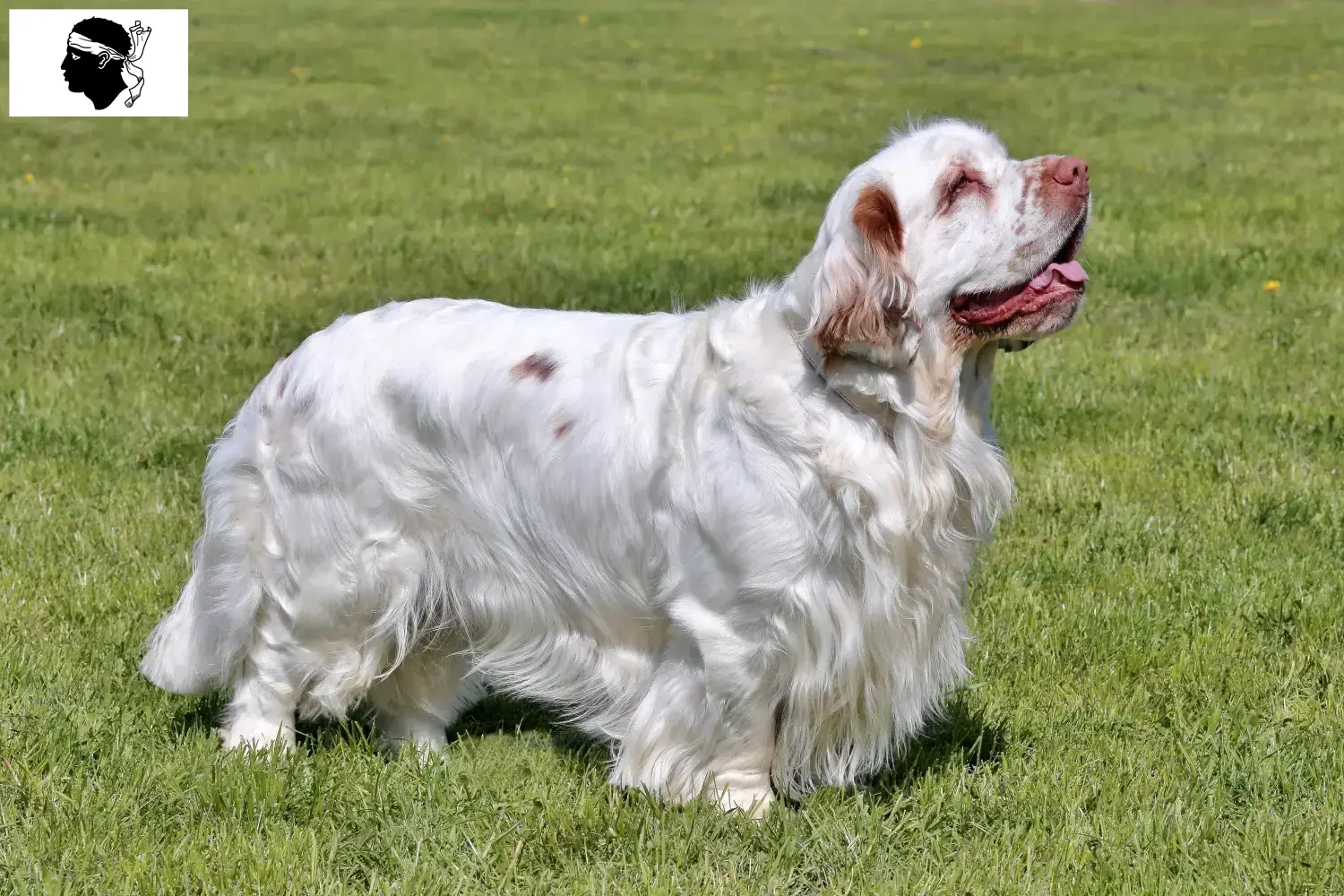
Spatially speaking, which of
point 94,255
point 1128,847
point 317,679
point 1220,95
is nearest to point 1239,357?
point 1128,847

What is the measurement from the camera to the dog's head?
3.16 m

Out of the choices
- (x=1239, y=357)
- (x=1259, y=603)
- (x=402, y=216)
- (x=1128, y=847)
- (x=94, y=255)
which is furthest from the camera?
(x=402, y=216)

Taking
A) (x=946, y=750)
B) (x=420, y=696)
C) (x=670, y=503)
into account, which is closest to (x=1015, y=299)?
(x=670, y=503)

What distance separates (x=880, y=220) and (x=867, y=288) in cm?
14

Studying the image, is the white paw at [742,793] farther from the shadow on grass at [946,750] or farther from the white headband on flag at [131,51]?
the white headband on flag at [131,51]

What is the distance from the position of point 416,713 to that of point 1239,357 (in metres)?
4.70

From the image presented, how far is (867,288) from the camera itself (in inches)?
124

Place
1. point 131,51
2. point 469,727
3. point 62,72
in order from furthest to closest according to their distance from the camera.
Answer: point 62,72 < point 131,51 < point 469,727

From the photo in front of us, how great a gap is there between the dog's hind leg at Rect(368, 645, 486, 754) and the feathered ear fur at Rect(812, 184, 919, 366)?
1.47m

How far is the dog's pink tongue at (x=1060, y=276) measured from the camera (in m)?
3.25

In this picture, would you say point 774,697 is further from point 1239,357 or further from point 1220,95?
point 1220,95

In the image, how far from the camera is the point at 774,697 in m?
3.50

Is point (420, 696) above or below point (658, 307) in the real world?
below

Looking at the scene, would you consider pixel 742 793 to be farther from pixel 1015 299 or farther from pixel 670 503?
pixel 1015 299
